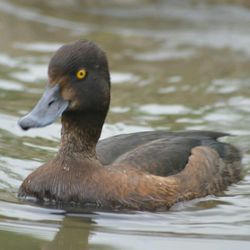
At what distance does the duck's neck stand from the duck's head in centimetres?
6

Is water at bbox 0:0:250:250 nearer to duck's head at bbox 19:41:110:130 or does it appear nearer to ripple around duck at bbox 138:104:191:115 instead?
ripple around duck at bbox 138:104:191:115

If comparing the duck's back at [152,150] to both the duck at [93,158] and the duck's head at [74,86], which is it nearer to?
the duck at [93,158]

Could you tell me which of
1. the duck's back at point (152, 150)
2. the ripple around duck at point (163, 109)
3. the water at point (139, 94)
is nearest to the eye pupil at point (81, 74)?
the duck's back at point (152, 150)

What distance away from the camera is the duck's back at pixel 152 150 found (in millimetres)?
9383

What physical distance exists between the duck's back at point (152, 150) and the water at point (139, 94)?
44 centimetres

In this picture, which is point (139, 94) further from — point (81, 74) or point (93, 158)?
point (81, 74)

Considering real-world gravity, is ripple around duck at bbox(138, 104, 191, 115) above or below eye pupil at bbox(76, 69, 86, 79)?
above

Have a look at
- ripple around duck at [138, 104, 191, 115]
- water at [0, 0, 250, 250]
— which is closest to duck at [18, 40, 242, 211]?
water at [0, 0, 250, 250]

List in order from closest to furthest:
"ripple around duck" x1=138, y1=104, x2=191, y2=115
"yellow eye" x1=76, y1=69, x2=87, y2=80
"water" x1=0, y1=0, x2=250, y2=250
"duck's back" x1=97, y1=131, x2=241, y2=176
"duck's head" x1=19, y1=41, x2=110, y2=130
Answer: "water" x1=0, y1=0, x2=250, y2=250, "duck's head" x1=19, y1=41, x2=110, y2=130, "yellow eye" x1=76, y1=69, x2=87, y2=80, "duck's back" x1=97, y1=131, x2=241, y2=176, "ripple around duck" x1=138, y1=104, x2=191, y2=115

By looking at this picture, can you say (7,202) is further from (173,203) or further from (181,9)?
(181,9)

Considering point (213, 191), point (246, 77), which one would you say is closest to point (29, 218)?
point (213, 191)

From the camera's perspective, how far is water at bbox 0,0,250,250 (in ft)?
27.5

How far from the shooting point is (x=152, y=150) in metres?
9.58

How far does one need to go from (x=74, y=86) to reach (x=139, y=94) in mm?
4733
